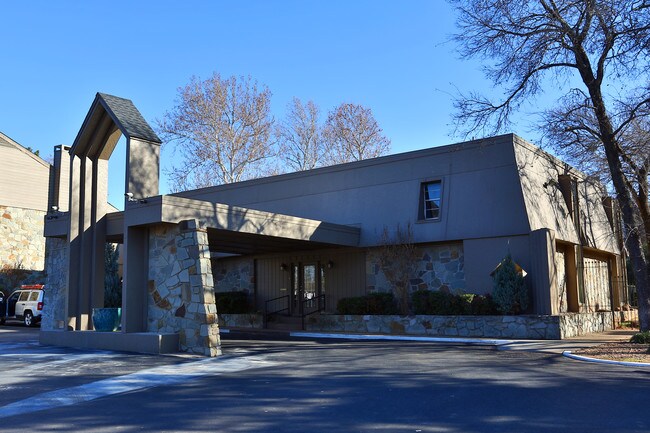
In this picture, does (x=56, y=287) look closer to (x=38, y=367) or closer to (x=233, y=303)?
(x=38, y=367)

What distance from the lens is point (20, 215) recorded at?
3238 cm

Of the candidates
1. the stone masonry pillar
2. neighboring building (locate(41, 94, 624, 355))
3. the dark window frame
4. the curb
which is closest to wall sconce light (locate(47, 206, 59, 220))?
neighboring building (locate(41, 94, 624, 355))

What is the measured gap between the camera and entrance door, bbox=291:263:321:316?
2192cm

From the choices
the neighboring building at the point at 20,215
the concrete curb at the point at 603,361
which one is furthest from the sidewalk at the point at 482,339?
the neighboring building at the point at 20,215

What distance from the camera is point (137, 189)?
46.2 feet

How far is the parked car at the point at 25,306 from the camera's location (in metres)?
25.5

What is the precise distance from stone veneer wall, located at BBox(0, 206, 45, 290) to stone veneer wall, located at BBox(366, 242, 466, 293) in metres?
20.9

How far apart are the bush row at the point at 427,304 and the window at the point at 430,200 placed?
2694 millimetres

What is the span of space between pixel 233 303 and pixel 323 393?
1484cm

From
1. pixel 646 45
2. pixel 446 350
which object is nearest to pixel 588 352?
pixel 446 350

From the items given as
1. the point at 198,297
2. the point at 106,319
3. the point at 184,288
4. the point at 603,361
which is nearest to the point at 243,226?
the point at 184,288

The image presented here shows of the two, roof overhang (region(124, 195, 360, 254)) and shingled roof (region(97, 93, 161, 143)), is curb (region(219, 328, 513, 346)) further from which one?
shingled roof (region(97, 93, 161, 143))

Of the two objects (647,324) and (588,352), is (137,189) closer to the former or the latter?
(588,352)

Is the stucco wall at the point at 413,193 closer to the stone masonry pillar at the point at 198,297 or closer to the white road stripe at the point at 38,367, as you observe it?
the stone masonry pillar at the point at 198,297
